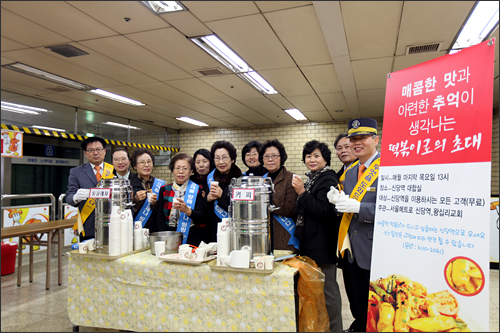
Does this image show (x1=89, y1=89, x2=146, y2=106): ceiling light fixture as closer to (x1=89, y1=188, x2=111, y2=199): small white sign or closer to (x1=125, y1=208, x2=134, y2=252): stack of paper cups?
(x1=89, y1=188, x2=111, y2=199): small white sign

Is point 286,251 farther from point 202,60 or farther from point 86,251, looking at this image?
point 202,60

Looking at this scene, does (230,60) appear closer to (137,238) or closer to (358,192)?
(137,238)

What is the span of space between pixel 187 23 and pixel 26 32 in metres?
1.78

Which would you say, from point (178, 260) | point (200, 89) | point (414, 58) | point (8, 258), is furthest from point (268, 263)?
point (8, 258)

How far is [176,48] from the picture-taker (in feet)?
12.4

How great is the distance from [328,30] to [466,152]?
2157 mm

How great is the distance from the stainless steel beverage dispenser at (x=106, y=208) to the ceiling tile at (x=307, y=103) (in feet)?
13.9

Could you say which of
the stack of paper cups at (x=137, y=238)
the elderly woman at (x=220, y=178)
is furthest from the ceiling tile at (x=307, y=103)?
the stack of paper cups at (x=137, y=238)

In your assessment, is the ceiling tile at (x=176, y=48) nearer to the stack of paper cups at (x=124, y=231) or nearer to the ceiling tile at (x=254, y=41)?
the ceiling tile at (x=254, y=41)

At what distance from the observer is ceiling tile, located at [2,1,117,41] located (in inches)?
110

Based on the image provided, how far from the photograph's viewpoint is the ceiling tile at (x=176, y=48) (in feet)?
11.2

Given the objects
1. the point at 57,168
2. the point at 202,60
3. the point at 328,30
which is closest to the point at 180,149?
the point at 57,168

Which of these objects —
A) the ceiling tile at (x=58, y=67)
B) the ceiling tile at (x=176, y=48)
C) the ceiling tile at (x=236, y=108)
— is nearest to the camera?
the ceiling tile at (x=176, y=48)

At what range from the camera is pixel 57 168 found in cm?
860
